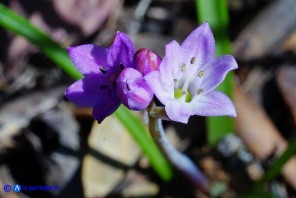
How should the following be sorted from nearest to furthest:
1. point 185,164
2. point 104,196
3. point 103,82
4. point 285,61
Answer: point 103,82 < point 185,164 < point 104,196 < point 285,61

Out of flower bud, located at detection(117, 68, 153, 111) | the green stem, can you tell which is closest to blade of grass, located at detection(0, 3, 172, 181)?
the green stem

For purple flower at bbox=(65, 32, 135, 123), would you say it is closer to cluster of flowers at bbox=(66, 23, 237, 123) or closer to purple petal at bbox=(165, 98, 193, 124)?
cluster of flowers at bbox=(66, 23, 237, 123)

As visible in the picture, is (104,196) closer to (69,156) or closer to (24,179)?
(69,156)

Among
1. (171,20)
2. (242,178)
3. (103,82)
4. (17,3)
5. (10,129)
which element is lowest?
(242,178)

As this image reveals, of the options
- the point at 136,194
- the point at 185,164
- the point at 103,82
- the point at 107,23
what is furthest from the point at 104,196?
the point at 107,23

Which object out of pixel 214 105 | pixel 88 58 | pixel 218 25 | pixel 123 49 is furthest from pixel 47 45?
pixel 214 105

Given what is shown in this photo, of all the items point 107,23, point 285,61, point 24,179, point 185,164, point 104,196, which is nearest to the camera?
point 185,164

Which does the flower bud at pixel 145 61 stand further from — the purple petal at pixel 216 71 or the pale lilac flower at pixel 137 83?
the purple petal at pixel 216 71

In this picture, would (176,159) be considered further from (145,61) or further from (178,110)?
(145,61)
